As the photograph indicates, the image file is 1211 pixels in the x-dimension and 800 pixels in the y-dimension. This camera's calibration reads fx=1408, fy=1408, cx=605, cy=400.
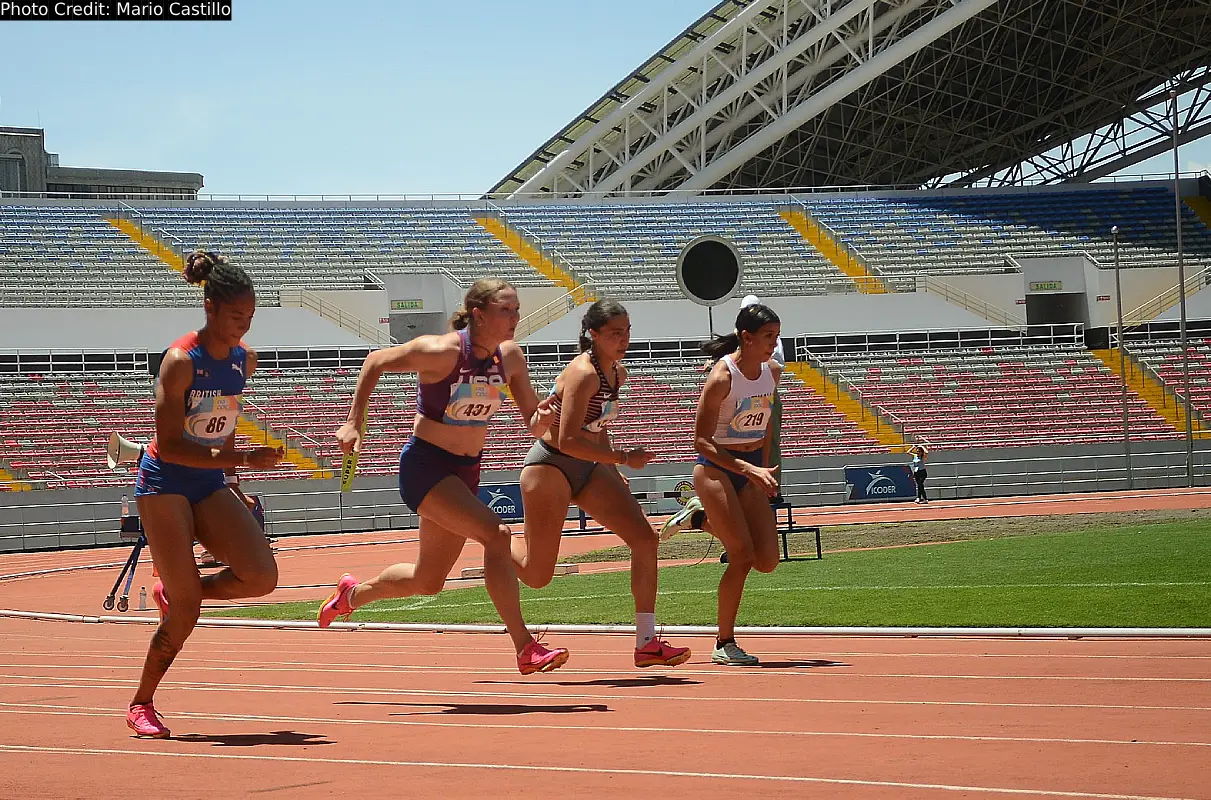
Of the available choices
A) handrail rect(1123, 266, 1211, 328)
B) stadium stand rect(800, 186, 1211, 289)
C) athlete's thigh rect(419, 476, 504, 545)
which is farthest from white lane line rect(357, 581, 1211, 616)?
handrail rect(1123, 266, 1211, 328)

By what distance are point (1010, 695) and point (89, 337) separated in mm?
39334

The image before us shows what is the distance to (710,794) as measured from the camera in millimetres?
4297

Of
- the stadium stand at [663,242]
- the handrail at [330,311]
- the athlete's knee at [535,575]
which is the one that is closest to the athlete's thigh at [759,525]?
the athlete's knee at [535,575]

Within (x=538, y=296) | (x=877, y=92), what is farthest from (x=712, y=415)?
(x=877, y=92)

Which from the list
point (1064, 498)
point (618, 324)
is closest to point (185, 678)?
point (618, 324)

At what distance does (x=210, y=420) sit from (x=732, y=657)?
350cm

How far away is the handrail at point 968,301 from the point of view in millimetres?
45719

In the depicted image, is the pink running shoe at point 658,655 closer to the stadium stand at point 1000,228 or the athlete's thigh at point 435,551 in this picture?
the athlete's thigh at point 435,551

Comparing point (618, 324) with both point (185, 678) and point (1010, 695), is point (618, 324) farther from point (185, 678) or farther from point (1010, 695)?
point (185, 678)

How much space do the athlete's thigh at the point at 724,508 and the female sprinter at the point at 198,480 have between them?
9.93 ft

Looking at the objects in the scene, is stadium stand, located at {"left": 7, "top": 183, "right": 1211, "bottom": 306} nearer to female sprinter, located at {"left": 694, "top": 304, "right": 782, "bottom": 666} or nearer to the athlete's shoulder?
female sprinter, located at {"left": 694, "top": 304, "right": 782, "bottom": 666}

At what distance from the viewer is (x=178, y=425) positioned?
596 cm

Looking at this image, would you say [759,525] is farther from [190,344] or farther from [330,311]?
[330,311]

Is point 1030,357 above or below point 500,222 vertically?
below
